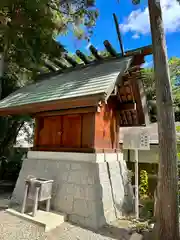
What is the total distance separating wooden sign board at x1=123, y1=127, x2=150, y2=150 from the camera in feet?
15.8

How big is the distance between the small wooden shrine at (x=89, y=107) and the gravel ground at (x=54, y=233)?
67.9 inches

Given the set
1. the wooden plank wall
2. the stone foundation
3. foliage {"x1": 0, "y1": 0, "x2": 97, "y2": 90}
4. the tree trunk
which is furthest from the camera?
foliage {"x1": 0, "y1": 0, "x2": 97, "y2": 90}

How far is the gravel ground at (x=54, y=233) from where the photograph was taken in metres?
3.62

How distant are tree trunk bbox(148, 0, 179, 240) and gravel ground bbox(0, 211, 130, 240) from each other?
99 centimetres

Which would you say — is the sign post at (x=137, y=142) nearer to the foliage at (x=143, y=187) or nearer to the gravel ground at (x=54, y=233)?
the gravel ground at (x=54, y=233)

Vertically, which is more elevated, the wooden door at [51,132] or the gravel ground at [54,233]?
the wooden door at [51,132]

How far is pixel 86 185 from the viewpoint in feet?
14.6

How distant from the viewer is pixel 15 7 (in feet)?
22.3

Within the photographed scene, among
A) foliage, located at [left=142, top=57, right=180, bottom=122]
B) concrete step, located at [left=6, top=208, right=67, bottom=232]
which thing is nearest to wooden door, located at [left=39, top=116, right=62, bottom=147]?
concrete step, located at [left=6, top=208, right=67, bottom=232]

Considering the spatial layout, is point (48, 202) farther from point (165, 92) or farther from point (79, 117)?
point (165, 92)

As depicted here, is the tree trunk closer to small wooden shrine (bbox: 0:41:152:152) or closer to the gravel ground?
the gravel ground

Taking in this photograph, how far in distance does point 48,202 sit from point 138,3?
202 inches

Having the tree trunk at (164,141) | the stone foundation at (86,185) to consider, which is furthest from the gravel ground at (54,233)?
the tree trunk at (164,141)

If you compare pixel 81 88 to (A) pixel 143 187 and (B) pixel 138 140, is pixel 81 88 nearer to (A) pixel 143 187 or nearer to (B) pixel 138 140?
(B) pixel 138 140
